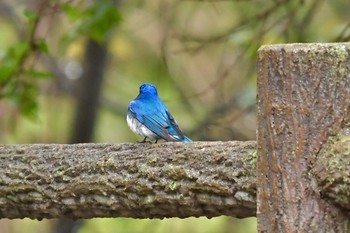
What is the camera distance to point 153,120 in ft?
11.5

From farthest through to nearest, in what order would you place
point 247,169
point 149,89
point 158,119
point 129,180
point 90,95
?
1. point 90,95
2. point 149,89
3. point 158,119
4. point 129,180
5. point 247,169

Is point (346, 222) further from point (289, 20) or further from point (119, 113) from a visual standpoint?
point (119, 113)

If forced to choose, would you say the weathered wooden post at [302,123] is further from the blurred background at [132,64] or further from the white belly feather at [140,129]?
the blurred background at [132,64]

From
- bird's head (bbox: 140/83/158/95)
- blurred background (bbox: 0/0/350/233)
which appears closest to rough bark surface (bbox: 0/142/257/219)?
bird's head (bbox: 140/83/158/95)

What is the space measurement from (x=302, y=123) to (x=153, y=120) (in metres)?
1.28

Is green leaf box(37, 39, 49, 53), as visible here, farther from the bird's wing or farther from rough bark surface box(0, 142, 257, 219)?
rough bark surface box(0, 142, 257, 219)

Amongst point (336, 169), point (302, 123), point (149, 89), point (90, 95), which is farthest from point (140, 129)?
point (90, 95)

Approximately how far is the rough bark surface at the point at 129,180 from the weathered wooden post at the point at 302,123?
0.50 feet

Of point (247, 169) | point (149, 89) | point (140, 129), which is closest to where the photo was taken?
point (247, 169)

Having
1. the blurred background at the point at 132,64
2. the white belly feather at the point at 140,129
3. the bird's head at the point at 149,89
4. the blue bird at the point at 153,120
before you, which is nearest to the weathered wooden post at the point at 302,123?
the blue bird at the point at 153,120

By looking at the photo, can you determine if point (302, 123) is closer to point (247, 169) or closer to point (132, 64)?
point (247, 169)

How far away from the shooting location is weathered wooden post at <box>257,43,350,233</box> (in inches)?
88.7

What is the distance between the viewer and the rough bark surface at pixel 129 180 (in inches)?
98.7

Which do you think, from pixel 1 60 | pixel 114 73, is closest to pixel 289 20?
pixel 1 60
